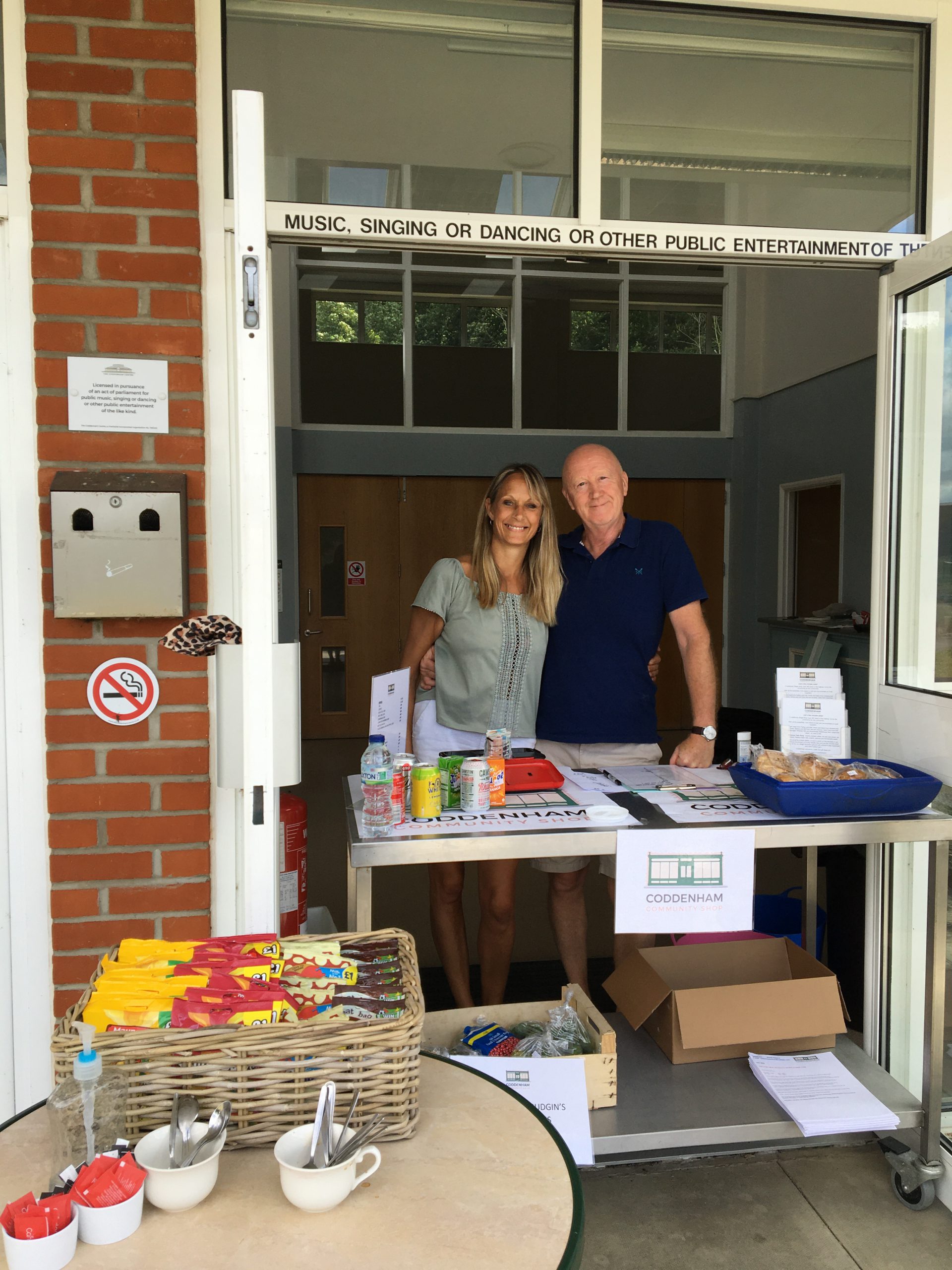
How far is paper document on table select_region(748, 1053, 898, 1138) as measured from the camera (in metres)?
2.12

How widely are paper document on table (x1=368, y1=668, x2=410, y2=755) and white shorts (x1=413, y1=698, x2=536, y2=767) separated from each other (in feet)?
1.60

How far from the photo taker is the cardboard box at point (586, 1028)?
6.98ft

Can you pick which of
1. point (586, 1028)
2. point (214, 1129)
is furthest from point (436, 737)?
point (214, 1129)

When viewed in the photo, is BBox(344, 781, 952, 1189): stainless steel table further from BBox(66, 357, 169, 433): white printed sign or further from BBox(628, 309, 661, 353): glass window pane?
BBox(628, 309, 661, 353): glass window pane

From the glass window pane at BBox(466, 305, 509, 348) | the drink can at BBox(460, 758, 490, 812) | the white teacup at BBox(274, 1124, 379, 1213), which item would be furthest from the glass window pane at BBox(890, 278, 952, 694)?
the glass window pane at BBox(466, 305, 509, 348)

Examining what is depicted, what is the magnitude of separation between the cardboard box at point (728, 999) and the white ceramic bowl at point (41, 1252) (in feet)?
5.44

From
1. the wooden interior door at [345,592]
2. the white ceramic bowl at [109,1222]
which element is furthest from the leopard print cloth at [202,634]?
the wooden interior door at [345,592]

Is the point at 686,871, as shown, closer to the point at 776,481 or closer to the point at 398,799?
the point at 398,799

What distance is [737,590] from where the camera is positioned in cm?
926

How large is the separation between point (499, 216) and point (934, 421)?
4.02 ft

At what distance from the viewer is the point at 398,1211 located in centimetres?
105

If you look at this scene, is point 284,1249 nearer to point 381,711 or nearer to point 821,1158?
point 381,711

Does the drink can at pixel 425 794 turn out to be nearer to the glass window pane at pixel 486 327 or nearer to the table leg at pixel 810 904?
the table leg at pixel 810 904

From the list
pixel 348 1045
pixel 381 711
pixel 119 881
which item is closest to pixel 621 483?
pixel 381 711
